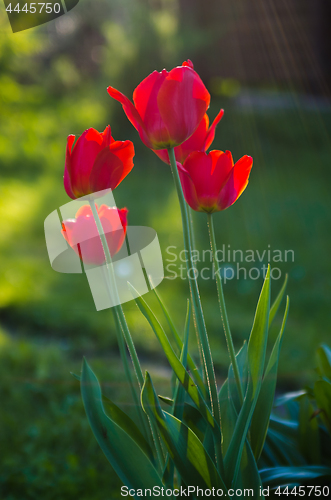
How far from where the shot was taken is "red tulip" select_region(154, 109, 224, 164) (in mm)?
562

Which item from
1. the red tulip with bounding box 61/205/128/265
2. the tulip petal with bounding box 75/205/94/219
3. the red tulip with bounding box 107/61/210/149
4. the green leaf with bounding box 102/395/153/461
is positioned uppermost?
the red tulip with bounding box 107/61/210/149

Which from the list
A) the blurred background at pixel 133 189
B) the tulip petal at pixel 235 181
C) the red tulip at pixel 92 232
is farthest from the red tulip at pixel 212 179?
the blurred background at pixel 133 189

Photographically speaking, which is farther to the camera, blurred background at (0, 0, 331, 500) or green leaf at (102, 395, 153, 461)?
blurred background at (0, 0, 331, 500)

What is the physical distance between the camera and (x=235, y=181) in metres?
0.55

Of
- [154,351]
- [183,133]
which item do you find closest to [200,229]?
[154,351]

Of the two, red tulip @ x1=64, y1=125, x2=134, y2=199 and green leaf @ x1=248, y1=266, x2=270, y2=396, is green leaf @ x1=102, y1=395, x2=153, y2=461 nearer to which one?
green leaf @ x1=248, y1=266, x2=270, y2=396

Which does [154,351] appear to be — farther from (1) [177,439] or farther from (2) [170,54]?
(2) [170,54]

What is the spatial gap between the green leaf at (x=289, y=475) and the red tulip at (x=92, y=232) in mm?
461

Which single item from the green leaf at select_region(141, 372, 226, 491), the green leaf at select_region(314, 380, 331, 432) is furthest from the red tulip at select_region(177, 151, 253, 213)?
the green leaf at select_region(314, 380, 331, 432)

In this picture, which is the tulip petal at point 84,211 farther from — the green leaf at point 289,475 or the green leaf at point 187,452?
the green leaf at point 289,475

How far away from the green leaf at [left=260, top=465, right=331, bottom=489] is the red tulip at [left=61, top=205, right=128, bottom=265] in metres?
0.46

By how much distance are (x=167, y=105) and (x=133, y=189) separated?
9.14 feet

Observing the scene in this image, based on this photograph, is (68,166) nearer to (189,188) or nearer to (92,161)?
(92,161)

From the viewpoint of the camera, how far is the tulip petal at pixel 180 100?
1.60 ft
